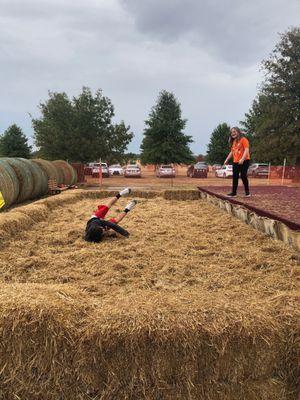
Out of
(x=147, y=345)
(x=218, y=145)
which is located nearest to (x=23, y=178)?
(x=147, y=345)

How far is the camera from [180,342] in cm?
254

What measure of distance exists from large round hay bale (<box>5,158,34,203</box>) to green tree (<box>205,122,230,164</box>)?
54369 mm

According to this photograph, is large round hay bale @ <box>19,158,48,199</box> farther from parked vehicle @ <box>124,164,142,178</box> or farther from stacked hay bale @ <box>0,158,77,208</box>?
parked vehicle @ <box>124,164,142,178</box>

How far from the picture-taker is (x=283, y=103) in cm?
3481

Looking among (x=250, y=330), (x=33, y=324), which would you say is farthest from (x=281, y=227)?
(x=33, y=324)

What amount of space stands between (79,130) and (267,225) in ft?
111

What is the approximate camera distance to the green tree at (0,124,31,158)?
5184 centimetres

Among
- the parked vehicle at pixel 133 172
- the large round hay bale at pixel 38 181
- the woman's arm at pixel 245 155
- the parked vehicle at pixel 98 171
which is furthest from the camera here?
the parked vehicle at pixel 133 172

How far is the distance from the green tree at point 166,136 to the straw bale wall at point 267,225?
43.2m

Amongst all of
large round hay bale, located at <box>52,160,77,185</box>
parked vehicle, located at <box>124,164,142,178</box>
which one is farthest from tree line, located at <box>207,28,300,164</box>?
large round hay bale, located at <box>52,160,77,185</box>

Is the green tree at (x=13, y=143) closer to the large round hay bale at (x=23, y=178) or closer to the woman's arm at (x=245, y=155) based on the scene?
the large round hay bale at (x=23, y=178)

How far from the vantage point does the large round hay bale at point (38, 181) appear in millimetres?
15820

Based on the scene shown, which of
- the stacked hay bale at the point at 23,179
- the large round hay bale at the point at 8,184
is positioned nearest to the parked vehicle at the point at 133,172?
the stacked hay bale at the point at 23,179

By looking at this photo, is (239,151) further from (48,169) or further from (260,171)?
(260,171)
